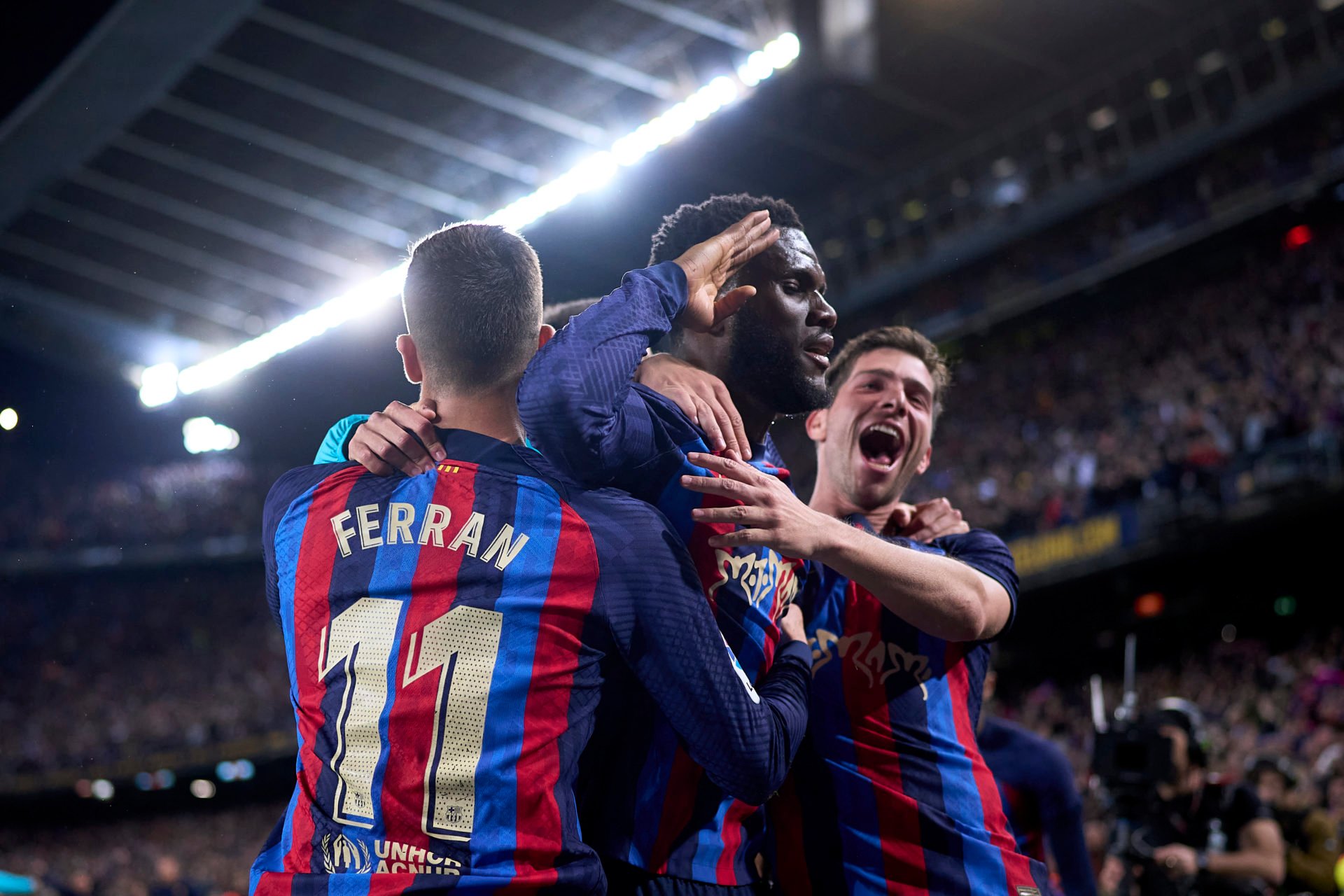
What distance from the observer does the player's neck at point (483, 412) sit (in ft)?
7.13

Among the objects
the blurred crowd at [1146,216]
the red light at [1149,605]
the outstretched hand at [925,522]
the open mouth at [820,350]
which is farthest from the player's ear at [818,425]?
the blurred crowd at [1146,216]

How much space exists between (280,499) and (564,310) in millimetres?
1704

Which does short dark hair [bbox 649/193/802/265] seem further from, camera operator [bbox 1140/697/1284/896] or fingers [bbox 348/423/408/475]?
camera operator [bbox 1140/697/1284/896]

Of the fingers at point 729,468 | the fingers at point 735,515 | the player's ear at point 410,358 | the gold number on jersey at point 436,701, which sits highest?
the player's ear at point 410,358

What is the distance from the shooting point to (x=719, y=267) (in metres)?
2.38

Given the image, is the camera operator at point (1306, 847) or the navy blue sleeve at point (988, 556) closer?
the navy blue sleeve at point (988, 556)

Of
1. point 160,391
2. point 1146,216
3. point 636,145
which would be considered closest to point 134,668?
point 160,391

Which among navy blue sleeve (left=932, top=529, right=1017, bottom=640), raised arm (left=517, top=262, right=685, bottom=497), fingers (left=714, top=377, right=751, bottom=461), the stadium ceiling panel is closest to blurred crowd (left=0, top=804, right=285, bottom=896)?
the stadium ceiling panel

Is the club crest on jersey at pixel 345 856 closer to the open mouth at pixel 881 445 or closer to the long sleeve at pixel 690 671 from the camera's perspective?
the long sleeve at pixel 690 671

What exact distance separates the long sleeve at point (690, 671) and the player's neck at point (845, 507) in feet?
4.24

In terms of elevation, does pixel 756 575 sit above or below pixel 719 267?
below

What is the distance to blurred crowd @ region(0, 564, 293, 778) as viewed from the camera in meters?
24.3

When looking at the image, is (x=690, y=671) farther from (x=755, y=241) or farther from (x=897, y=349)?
(x=897, y=349)

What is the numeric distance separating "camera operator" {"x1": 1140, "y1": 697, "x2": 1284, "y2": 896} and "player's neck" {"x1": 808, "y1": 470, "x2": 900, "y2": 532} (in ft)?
8.06
